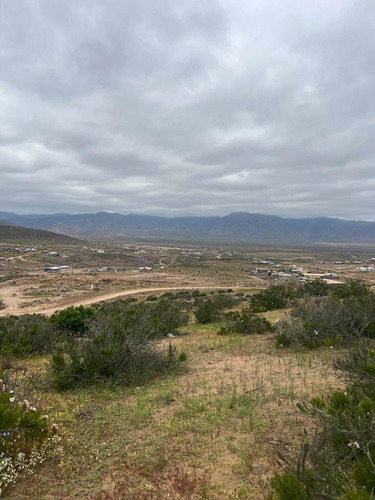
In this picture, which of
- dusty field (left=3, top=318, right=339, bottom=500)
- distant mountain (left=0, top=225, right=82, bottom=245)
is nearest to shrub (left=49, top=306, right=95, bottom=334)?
dusty field (left=3, top=318, right=339, bottom=500)

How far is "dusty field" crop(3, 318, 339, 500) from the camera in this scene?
3430 millimetres

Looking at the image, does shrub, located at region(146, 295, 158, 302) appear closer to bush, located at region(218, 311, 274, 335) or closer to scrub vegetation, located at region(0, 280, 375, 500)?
bush, located at region(218, 311, 274, 335)

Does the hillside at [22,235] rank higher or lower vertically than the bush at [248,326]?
higher

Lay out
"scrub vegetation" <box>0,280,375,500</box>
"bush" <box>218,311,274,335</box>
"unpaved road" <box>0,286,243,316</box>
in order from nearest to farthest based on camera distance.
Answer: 1. "scrub vegetation" <box>0,280,375,500</box>
2. "bush" <box>218,311,274,335</box>
3. "unpaved road" <box>0,286,243,316</box>

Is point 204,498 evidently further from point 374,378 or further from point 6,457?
point 374,378

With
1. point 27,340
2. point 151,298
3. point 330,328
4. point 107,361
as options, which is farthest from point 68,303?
point 330,328

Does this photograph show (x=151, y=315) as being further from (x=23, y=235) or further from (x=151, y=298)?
(x=23, y=235)

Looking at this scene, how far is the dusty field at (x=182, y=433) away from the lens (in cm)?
343

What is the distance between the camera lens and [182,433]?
14.9 ft

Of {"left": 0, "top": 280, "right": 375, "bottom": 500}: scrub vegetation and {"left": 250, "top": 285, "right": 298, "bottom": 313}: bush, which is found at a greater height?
{"left": 0, "top": 280, "right": 375, "bottom": 500}: scrub vegetation

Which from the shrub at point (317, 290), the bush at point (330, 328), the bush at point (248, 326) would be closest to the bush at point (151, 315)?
the bush at point (248, 326)

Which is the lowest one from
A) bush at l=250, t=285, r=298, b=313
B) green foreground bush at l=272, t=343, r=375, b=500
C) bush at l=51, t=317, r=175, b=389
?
bush at l=250, t=285, r=298, b=313

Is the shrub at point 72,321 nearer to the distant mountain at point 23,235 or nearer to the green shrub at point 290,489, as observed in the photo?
the green shrub at point 290,489

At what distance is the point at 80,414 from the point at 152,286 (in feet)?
121
